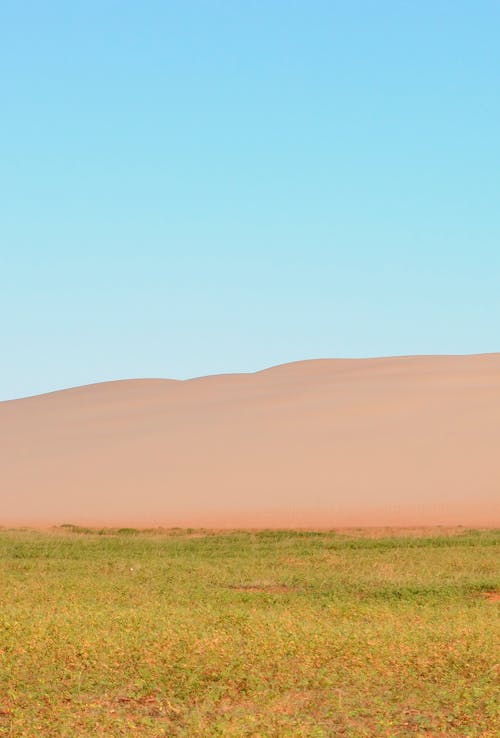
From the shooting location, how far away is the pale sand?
3944cm

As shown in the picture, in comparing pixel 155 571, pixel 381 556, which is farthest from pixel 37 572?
pixel 381 556

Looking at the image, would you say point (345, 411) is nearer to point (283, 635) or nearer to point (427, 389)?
point (427, 389)

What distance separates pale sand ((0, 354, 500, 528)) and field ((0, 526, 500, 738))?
47.8ft

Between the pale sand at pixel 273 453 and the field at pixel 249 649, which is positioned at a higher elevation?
the pale sand at pixel 273 453

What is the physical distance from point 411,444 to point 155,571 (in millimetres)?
28046

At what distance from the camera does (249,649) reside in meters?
12.4

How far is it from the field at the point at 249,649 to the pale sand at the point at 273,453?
14.6m

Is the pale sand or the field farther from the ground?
the pale sand

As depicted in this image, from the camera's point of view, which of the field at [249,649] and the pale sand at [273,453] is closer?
the field at [249,649]

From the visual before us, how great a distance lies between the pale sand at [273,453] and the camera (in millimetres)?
39438

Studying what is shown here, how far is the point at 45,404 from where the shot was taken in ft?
230

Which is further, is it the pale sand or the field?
the pale sand

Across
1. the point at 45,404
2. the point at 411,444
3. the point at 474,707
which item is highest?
the point at 45,404

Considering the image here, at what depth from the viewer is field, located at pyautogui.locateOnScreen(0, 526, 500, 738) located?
976 centimetres
